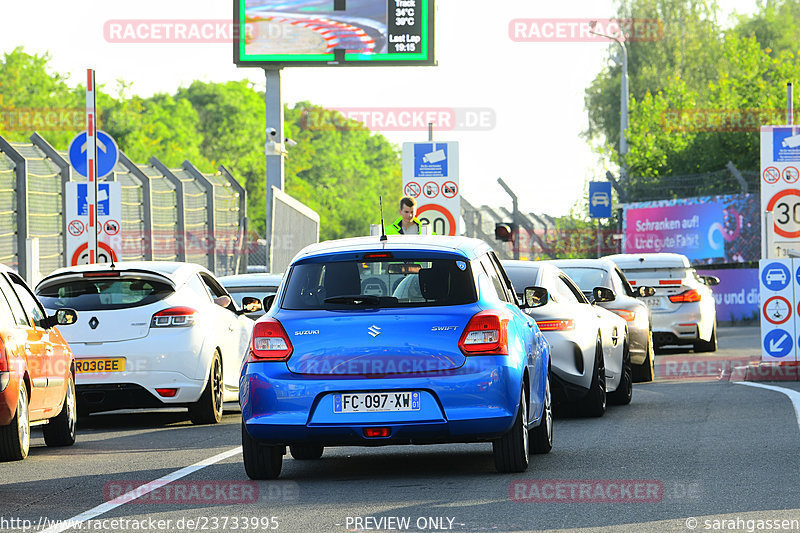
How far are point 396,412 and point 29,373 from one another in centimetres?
342

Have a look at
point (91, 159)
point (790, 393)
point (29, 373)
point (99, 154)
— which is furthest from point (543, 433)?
point (99, 154)

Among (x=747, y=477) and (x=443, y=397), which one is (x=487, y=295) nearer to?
(x=443, y=397)

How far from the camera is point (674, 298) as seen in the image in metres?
25.6

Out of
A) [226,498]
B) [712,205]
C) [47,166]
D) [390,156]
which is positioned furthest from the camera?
[390,156]

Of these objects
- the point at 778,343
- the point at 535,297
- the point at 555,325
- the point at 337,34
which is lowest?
the point at 778,343

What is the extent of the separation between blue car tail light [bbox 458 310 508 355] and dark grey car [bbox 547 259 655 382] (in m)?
8.49

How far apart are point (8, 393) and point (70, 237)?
32.6 feet

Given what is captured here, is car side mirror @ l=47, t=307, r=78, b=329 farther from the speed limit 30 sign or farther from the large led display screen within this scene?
the large led display screen

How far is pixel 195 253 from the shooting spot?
3275 centimetres

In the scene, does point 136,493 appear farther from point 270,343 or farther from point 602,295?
point 602,295

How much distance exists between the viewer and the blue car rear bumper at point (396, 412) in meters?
9.66

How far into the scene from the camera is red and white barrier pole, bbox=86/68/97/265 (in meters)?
19.2

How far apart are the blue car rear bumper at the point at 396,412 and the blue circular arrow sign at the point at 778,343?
36.3ft

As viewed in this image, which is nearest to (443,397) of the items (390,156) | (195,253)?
(195,253)
